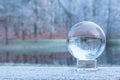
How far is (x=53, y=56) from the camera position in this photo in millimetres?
2703

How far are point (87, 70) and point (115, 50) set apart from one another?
1778 millimetres

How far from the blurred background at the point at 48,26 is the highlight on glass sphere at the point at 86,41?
1677mm

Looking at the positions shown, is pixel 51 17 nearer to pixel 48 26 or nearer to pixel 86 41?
pixel 48 26

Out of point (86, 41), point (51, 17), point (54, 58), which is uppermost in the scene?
point (51, 17)

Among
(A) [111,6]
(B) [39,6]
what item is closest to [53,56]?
(B) [39,6]

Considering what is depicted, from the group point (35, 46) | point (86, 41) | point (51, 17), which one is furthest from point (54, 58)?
point (86, 41)

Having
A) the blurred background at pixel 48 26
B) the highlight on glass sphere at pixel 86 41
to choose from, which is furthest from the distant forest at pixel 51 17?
the highlight on glass sphere at pixel 86 41

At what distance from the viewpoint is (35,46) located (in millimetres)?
2727

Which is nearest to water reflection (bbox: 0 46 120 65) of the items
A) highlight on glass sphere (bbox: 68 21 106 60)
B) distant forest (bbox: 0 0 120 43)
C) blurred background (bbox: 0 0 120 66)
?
blurred background (bbox: 0 0 120 66)

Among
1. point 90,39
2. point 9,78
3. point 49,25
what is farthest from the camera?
point 49,25

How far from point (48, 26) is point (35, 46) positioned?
8.1 inches

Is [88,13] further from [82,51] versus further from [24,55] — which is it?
[82,51]

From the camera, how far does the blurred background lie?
2676 millimetres

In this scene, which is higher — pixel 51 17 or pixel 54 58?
pixel 51 17
